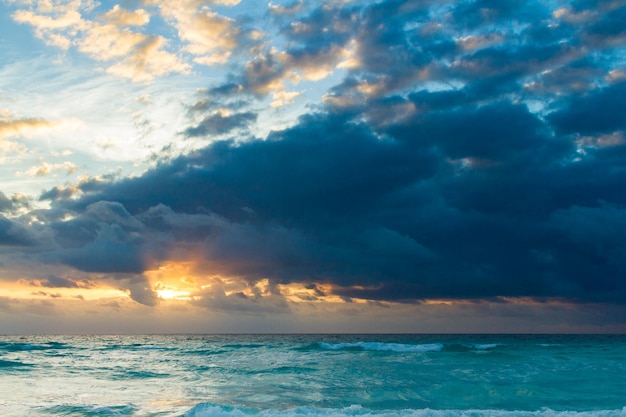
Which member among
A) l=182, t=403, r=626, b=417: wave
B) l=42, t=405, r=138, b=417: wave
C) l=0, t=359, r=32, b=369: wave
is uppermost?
l=182, t=403, r=626, b=417: wave

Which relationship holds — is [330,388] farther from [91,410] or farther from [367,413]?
[91,410]

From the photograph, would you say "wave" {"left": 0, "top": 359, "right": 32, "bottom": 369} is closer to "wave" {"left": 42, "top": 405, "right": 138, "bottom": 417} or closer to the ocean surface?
the ocean surface

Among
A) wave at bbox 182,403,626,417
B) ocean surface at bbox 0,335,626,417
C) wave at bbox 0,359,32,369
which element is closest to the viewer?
wave at bbox 182,403,626,417

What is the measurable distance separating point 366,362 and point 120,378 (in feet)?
51.7

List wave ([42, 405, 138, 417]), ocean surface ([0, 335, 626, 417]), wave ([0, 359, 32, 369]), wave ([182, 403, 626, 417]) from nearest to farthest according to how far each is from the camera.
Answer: wave ([182, 403, 626, 417]) → wave ([42, 405, 138, 417]) → ocean surface ([0, 335, 626, 417]) → wave ([0, 359, 32, 369])

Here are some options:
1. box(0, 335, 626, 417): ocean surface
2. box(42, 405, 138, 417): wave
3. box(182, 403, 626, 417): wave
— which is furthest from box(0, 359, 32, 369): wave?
box(182, 403, 626, 417): wave

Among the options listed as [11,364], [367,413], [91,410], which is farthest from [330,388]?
[11,364]

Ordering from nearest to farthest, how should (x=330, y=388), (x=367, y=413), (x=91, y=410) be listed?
(x=367, y=413) → (x=91, y=410) → (x=330, y=388)

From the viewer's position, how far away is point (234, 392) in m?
22.3

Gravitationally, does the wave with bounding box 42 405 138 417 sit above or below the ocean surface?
above

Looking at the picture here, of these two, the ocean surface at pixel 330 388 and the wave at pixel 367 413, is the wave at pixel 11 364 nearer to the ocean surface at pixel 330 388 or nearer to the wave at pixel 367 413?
the ocean surface at pixel 330 388

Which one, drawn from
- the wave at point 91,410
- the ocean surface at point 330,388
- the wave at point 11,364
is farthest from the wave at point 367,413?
the wave at point 11,364

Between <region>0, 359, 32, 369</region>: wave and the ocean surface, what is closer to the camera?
the ocean surface

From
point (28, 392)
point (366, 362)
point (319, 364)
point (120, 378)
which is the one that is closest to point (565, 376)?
point (366, 362)
